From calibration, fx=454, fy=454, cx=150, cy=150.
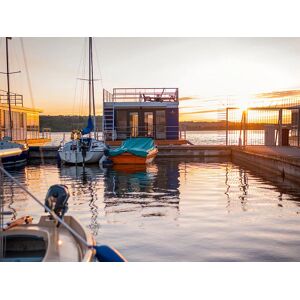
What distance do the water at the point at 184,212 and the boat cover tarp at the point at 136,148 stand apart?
4370 mm

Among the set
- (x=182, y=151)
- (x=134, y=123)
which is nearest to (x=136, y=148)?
(x=182, y=151)

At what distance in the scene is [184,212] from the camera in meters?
11.6

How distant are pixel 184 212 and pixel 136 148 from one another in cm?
1478

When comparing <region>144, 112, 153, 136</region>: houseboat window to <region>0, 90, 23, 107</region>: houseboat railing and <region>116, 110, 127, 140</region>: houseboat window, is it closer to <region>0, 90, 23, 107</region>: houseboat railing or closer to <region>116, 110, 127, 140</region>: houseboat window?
<region>116, 110, 127, 140</region>: houseboat window

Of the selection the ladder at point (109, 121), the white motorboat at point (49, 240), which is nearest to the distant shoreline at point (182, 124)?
the ladder at point (109, 121)

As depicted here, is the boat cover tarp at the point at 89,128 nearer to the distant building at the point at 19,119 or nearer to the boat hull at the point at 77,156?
the boat hull at the point at 77,156

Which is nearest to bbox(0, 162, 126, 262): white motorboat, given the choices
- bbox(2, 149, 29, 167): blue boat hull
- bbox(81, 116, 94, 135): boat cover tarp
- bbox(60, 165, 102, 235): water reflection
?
bbox(60, 165, 102, 235): water reflection

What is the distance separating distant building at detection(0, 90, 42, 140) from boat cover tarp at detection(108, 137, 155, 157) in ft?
36.0

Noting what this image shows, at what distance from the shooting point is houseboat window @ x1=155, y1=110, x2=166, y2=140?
3528cm

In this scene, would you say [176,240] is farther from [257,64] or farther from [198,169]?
[198,169]

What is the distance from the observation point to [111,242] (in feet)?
28.9

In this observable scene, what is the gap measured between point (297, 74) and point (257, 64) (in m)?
1.61

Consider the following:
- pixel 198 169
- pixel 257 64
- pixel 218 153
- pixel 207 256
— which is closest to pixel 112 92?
pixel 218 153

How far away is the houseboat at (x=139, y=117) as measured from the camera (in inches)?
1367
